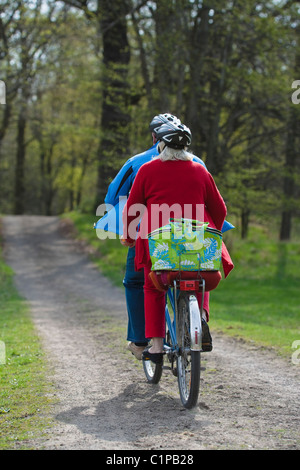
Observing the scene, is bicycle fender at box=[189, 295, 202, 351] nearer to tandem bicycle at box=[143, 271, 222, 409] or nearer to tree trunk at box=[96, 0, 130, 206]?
tandem bicycle at box=[143, 271, 222, 409]

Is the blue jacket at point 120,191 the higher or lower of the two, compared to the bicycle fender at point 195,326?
higher

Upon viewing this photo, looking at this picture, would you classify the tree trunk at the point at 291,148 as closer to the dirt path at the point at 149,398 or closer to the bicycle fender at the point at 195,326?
the dirt path at the point at 149,398

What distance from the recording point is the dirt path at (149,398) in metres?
3.62

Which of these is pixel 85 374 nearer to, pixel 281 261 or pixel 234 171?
pixel 234 171

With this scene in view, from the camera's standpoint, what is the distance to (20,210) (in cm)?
3584

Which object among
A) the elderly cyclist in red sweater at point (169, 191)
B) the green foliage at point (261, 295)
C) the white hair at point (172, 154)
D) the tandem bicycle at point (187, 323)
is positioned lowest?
the green foliage at point (261, 295)

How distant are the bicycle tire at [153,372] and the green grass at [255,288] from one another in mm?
2022

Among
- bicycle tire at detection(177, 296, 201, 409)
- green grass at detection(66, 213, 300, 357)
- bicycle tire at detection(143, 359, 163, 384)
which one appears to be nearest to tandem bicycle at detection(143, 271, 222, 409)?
bicycle tire at detection(177, 296, 201, 409)

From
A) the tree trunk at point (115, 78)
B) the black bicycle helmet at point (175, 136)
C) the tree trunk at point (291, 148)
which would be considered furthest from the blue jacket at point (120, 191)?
the tree trunk at point (291, 148)

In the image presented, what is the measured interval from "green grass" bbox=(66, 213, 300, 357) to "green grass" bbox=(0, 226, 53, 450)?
2765 mm

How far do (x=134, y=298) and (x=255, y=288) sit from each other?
30.0 feet

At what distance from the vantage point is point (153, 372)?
5.17 meters

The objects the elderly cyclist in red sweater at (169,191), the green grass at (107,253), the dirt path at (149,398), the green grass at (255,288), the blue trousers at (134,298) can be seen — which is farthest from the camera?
the green grass at (107,253)

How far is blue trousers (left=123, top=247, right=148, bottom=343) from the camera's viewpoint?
16.7 ft
